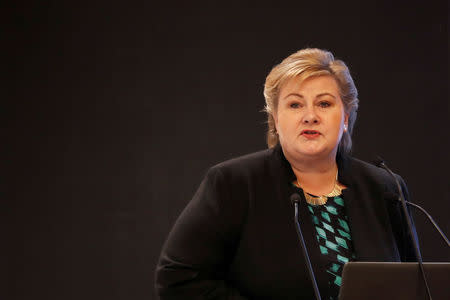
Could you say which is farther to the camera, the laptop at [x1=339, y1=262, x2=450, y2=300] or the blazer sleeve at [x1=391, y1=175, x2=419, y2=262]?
the blazer sleeve at [x1=391, y1=175, x2=419, y2=262]

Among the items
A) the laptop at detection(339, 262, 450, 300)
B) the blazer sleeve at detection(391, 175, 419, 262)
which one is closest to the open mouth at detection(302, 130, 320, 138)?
the blazer sleeve at detection(391, 175, 419, 262)

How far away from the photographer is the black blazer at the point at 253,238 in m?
1.74

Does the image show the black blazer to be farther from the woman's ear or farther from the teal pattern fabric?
the woman's ear

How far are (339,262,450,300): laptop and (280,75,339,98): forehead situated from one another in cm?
73

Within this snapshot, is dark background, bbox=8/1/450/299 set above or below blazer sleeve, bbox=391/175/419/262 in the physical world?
above

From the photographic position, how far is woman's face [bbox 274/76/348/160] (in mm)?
1866

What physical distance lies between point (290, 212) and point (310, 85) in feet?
1.39

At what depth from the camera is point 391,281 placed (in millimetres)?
1331

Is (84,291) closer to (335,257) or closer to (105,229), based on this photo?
(105,229)

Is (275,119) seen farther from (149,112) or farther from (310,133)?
(149,112)

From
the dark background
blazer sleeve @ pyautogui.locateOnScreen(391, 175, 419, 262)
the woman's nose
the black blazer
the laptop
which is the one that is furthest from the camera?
the dark background

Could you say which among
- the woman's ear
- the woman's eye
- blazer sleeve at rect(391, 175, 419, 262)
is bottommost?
blazer sleeve at rect(391, 175, 419, 262)

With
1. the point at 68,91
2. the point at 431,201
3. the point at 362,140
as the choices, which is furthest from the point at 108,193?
the point at 431,201

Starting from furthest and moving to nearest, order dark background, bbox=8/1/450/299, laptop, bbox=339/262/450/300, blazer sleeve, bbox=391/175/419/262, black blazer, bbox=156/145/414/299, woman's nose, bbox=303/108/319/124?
dark background, bbox=8/1/450/299, blazer sleeve, bbox=391/175/419/262, woman's nose, bbox=303/108/319/124, black blazer, bbox=156/145/414/299, laptop, bbox=339/262/450/300
